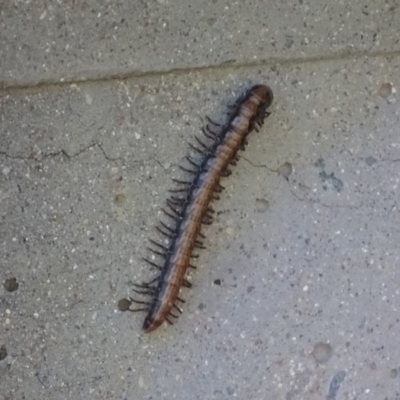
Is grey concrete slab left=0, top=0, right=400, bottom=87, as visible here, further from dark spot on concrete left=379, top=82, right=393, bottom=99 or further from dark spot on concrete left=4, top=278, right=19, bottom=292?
dark spot on concrete left=4, top=278, right=19, bottom=292

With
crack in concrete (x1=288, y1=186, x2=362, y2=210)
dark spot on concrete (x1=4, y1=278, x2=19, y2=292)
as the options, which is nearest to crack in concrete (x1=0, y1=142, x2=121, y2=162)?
dark spot on concrete (x1=4, y1=278, x2=19, y2=292)

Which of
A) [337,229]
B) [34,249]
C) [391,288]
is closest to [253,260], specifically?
[337,229]

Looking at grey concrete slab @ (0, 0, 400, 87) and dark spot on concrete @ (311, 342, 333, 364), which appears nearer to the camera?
grey concrete slab @ (0, 0, 400, 87)

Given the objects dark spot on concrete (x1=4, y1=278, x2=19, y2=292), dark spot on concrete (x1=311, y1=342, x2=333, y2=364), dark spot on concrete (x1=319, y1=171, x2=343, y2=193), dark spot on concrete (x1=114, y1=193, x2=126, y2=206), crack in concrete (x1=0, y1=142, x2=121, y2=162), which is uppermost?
dark spot on concrete (x1=319, y1=171, x2=343, y2=193)

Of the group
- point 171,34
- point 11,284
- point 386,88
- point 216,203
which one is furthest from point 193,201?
point 386,88

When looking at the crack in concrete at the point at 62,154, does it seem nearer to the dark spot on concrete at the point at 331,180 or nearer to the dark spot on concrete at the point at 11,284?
the dark spot on concrete at the point at 11,284

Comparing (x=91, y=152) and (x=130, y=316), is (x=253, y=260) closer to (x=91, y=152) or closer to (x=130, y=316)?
(x=130, y=316)

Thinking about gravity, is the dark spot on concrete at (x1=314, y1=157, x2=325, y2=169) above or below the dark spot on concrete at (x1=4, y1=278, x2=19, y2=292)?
above
